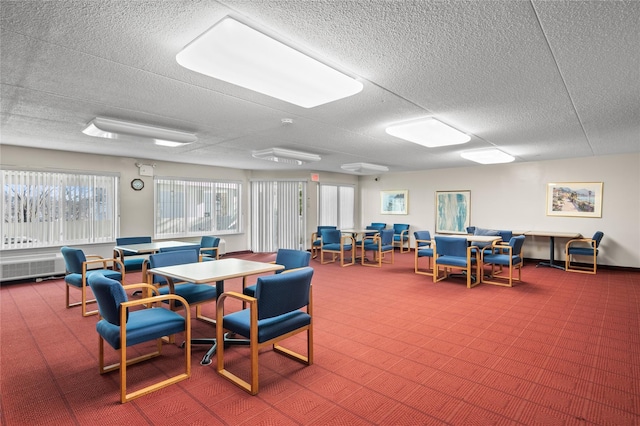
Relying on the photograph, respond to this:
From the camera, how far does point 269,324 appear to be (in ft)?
8.38

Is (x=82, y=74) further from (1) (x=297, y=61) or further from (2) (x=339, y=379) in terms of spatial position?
(2) (x=339, y=379)

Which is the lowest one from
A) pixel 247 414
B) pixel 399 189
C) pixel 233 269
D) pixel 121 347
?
pixel 247 414

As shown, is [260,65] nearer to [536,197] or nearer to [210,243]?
[210,243]

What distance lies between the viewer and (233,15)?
1865 mm

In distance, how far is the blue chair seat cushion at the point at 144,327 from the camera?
2371 mm

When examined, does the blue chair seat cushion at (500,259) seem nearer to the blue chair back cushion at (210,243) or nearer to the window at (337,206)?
the blue chair back cushion at (210,243)

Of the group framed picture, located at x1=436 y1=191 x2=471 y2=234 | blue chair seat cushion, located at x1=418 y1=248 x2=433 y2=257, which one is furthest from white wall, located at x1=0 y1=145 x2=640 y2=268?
blue chair seat cushion, located at x1=418 y1=248 x2=433 y2=257

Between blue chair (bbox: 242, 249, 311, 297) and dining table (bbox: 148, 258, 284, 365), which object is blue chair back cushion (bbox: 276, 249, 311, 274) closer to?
blue chair (bbox: 242, 249, 311, 297)

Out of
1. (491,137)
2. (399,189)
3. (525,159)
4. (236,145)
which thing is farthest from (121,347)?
(399,189)

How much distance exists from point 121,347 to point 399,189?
9.14 metres

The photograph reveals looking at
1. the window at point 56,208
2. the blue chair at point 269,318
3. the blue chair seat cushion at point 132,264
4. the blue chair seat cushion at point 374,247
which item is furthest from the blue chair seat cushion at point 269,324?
the window at point 56,208

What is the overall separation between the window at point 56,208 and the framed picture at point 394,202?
744cm

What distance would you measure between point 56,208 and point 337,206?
7.14 m

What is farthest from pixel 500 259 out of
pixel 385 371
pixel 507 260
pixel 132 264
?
pixel 132 264
